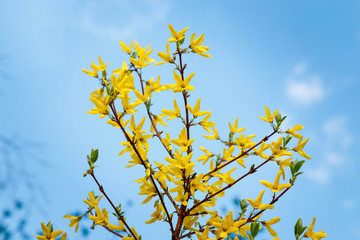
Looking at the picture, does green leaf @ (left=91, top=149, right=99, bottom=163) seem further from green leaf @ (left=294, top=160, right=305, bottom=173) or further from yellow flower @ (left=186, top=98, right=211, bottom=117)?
green leaf @ (left=294, top=160, right=305, bottom=173)

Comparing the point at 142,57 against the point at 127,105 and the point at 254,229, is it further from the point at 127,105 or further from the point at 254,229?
the point at 254,229

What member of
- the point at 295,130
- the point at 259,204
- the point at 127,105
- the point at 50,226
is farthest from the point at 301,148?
the point at 50,226

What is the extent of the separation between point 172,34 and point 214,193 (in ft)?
3.35

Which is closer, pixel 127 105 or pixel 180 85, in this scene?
pixel 127 105

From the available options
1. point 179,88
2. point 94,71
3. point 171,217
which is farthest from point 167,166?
point 94,71

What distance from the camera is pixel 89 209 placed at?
2119 mm

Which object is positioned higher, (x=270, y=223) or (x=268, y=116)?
(x=268, y=116)

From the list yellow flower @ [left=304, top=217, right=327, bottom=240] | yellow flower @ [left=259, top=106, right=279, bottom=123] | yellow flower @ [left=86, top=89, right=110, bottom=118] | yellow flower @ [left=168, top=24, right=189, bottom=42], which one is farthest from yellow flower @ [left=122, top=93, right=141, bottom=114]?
yellow flower @ [left=304, top=217, right=327, bottom=240]

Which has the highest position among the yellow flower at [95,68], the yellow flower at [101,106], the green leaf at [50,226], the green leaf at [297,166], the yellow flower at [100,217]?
the yellow flower at [95,68]

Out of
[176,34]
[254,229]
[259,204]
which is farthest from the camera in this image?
[176,34]

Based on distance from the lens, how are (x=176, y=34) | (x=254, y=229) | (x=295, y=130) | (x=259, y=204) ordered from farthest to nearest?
(x=176, y=34), (x=295, y=130), (x=259, y=204), (x=254, y=229)

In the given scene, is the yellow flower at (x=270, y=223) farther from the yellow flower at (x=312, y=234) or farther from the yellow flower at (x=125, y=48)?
the yellow flower at (x=125, y=48)

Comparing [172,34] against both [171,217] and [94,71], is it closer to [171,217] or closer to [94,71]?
[94,71]

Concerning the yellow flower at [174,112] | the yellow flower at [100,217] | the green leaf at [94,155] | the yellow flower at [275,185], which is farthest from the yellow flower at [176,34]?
the yellow flower at [100,217]
